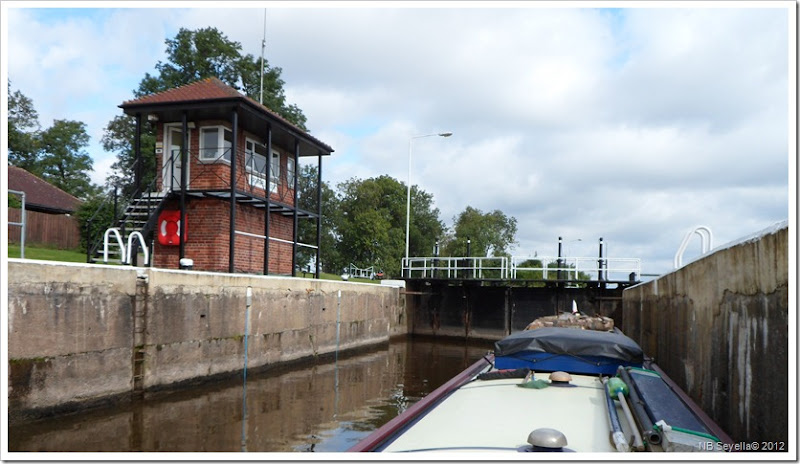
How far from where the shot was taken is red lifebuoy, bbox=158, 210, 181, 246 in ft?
55.7

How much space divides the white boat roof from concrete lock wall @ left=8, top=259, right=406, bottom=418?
5.49 metres

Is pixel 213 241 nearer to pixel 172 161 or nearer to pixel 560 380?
pixel 172 161

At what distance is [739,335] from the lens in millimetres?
4395

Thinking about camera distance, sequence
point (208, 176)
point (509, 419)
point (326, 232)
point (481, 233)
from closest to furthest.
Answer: point (509, 419)
point (208, 176)
point (326, 232)
point (481, 233)

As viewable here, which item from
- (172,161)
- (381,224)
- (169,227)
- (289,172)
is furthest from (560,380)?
(381,224)

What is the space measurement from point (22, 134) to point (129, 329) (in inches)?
1254

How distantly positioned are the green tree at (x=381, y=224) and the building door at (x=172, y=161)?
23.8m

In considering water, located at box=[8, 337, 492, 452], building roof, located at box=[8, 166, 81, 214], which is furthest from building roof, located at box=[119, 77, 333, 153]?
building roof, located at box=[8, 166, 81, 214]

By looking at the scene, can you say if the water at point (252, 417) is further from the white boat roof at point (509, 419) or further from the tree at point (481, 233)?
the tree at point (481, 233)

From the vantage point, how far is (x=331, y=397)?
39.4 ft

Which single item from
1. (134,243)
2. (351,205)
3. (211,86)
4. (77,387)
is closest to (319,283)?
(134,243)

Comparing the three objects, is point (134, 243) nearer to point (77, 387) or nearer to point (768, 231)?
point (77, 387)

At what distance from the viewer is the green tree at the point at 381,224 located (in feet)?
136

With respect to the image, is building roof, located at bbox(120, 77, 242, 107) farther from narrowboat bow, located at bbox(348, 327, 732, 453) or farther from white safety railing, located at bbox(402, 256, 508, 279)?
white safety railing, located at bbox(402, 256, 508, 279)
